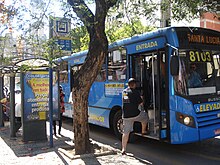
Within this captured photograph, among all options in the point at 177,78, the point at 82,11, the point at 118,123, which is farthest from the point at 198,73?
the point at 82,11

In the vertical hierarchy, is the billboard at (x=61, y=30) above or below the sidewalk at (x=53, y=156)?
above

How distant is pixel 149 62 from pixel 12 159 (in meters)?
4.00

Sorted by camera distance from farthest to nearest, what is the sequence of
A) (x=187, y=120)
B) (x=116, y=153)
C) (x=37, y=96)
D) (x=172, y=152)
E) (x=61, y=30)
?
1. (x=37, y=96)
2. (x=61, y=30)
3. (x=172, y=152)
4. (x=116, y=153)
5. (x=187, y=120)

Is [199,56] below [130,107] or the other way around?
the other way around

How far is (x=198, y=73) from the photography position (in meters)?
6.40

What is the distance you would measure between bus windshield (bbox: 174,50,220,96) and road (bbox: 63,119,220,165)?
4.61ft

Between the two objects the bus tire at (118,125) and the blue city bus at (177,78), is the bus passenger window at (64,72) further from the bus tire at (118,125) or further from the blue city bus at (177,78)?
the blue city bus at (177,78)

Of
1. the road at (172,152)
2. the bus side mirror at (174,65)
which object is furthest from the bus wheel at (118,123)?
the bus side mirror at (174,65)

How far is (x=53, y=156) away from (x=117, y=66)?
118 inches

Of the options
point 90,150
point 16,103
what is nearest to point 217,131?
point 90,150

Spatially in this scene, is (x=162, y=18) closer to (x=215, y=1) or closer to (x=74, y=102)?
(x=215, y=1)

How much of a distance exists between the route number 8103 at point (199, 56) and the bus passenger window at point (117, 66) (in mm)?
1925

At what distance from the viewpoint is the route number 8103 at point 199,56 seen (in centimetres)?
633

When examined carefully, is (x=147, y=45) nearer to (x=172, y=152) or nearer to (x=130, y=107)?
(x=130, y=107)
